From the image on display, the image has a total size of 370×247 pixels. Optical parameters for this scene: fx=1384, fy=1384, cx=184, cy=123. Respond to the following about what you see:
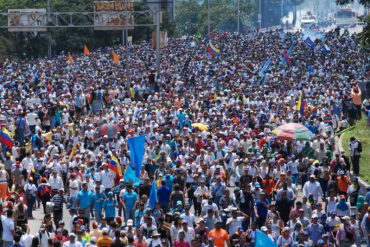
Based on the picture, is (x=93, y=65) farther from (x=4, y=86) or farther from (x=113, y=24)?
(x=4, y=86)

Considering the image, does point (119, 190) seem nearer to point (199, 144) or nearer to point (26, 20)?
point (199, 144)

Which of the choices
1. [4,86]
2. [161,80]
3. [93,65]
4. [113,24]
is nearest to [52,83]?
[4,86]

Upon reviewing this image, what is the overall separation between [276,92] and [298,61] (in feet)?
48.4

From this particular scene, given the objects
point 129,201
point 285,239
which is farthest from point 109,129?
point 285,239

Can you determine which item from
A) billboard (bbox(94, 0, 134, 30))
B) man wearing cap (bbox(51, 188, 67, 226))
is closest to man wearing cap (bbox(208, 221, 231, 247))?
man wearing cap (bbox(51, 188, 67, 226))

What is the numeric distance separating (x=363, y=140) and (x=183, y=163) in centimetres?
1093

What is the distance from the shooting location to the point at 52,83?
162 feet

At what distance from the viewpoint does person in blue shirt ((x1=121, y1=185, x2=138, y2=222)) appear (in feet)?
78.7

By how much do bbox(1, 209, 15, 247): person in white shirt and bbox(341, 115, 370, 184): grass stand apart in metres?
10.7

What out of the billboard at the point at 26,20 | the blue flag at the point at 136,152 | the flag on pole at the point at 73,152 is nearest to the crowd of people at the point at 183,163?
the flag on pole at the point at 73,152

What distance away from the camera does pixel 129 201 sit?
2405 cm

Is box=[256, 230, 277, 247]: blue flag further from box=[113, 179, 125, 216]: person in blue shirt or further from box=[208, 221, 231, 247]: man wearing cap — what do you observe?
box=[113, 179, 125, 216]: person in blue shirt

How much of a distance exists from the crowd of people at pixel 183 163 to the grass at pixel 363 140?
1.10 feet

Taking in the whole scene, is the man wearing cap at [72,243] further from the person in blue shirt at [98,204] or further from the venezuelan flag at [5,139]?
the venezuelan flag at [5,139]
